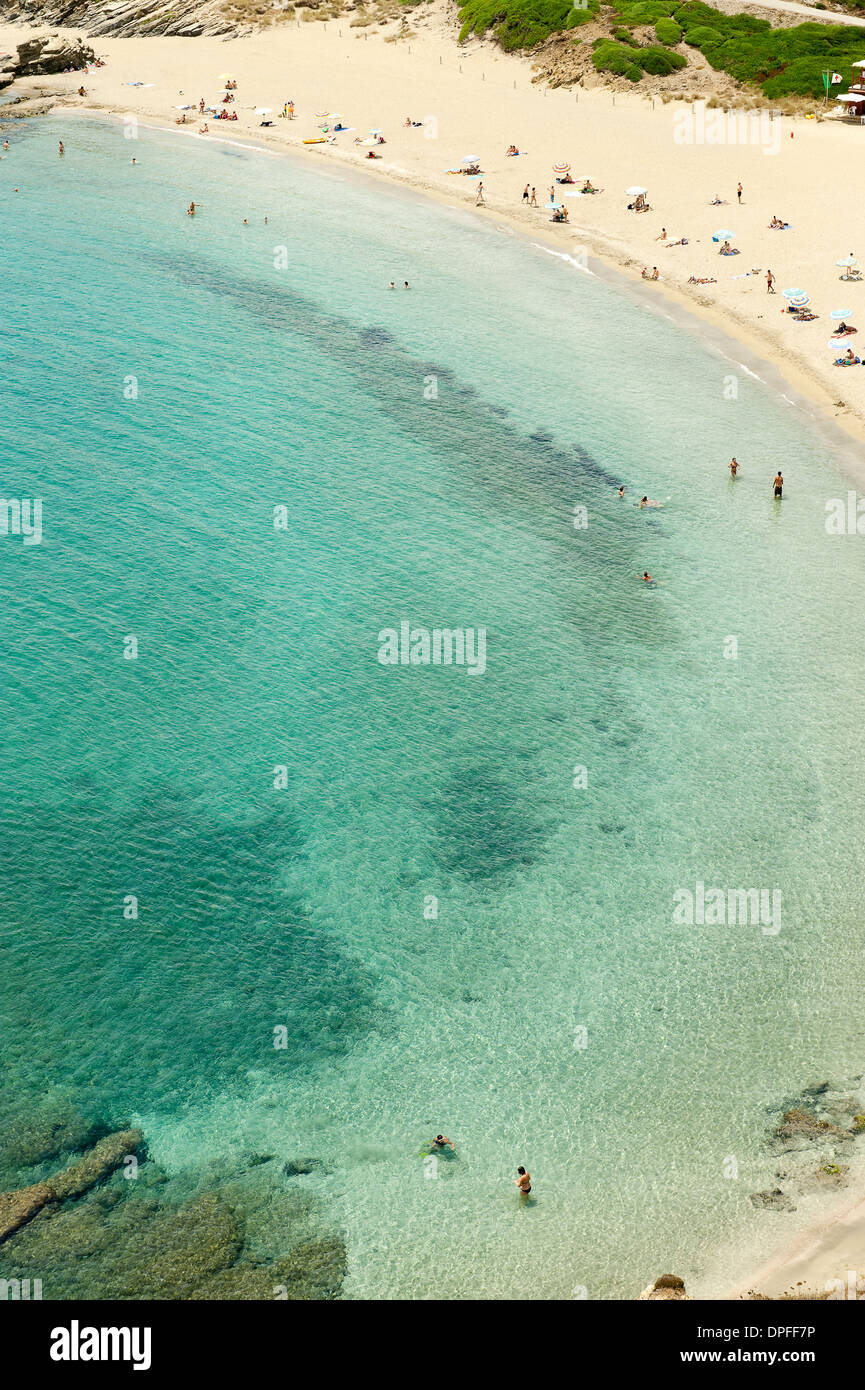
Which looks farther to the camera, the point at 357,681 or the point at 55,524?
the point at 55,524

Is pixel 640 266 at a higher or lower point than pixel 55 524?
higher

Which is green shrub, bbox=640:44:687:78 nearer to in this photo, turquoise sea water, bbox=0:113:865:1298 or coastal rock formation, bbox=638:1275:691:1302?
turquoise sea water, bbox=0:113:865:1298

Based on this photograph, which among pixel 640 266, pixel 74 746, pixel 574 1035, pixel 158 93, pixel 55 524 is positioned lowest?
pixel 574 1035

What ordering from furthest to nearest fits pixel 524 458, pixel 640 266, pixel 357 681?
1. pixel 640 266
2. pixel 524 458
3. pixel 357 681

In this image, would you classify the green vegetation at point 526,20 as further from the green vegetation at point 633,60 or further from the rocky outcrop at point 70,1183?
the rocky outcrop at point 70,1183

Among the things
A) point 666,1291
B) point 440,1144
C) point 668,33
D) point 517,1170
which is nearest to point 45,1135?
point 440,1144

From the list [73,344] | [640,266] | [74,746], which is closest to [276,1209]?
[74,746]

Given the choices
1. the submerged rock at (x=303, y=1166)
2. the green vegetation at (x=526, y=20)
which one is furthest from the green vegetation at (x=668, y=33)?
the submerged rock at (x=303, y=1166)

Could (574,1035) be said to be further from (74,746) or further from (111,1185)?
(74,746)
